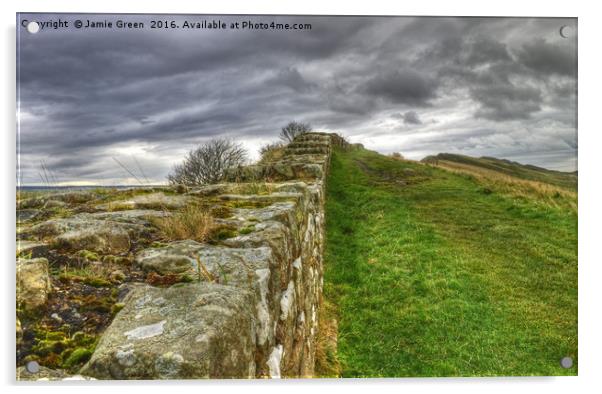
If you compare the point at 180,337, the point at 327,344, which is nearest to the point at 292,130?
the point at 327,344

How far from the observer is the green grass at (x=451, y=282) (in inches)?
169

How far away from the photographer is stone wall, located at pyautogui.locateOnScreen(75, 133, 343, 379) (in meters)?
2.00

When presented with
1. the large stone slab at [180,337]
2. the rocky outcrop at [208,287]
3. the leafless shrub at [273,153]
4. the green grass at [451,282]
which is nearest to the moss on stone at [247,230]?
the rocky outcrop at [208,287]

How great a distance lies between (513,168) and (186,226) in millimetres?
4063

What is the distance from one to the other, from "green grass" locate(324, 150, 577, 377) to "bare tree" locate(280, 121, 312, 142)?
170 centimetres

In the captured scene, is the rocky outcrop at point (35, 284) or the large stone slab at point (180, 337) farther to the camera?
the rocky outcrop at point (35, 284)

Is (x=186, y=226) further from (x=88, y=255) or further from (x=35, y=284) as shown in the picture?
(x=35, y=284)

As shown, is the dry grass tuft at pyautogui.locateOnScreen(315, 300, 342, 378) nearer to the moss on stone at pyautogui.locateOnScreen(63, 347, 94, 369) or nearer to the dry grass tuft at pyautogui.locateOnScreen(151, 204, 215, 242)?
the dry grass tuft at pyautogui.locateOnScreen(151, 204, 215, 242)

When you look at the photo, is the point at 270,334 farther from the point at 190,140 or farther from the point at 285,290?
the point at 190,140

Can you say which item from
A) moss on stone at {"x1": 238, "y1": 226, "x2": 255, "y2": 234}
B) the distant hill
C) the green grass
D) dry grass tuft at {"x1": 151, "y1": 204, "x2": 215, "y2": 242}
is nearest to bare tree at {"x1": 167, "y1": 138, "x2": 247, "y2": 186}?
dry grass tuft at {"x1": 151, "y1": 204, "x2": 215, "y2": 242}

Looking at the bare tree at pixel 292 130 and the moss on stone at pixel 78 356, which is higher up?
the bare tree at pixel 292 130

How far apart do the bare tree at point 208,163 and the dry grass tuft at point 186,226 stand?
1.65 m
